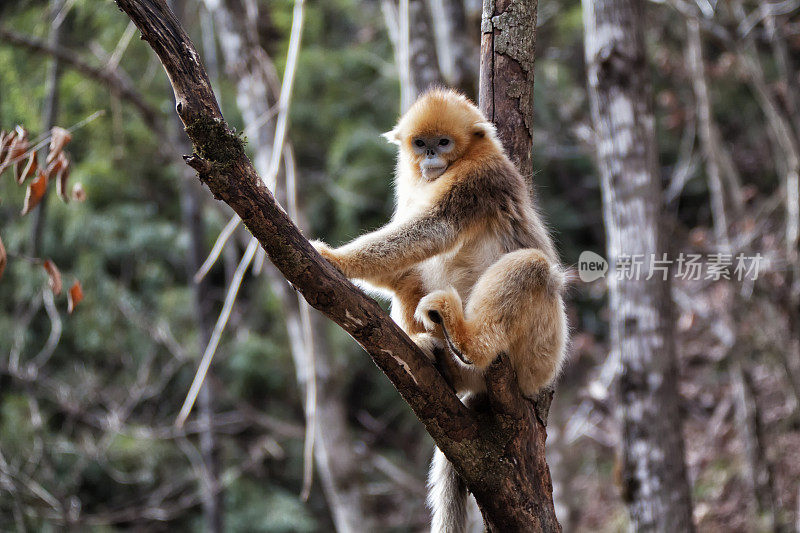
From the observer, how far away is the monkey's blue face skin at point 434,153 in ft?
10.9

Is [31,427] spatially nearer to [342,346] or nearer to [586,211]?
[342,346]

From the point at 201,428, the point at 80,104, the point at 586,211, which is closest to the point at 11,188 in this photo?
the point at 80,104

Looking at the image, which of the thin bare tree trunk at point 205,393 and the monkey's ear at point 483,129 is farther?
the thin bare tree trunk at point 205,393

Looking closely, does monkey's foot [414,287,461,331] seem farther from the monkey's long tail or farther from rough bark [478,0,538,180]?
rough bark [478,0,538,180]

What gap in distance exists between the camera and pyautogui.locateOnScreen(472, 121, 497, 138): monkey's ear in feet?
10.8

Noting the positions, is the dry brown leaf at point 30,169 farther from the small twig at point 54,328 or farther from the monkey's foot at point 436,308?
the small twig at point 54,328

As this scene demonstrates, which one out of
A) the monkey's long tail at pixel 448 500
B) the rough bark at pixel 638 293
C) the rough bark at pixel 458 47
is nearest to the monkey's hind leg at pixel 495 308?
the monkey's long tail at pixel 448 500

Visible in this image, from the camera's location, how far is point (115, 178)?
775 cm

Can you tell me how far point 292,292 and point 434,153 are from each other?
3.14 meters

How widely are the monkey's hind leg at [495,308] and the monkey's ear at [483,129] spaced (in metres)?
0.69

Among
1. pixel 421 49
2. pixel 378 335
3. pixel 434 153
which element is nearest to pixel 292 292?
pixel 421 49

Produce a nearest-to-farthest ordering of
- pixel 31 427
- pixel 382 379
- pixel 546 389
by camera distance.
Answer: pixel 546 389
pixel 31 427
pixel 382 379

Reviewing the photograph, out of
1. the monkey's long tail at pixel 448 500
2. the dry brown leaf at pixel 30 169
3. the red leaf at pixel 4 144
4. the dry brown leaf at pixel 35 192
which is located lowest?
the monkey's long tail at pixel 448 500

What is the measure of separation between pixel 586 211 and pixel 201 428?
630 cm
